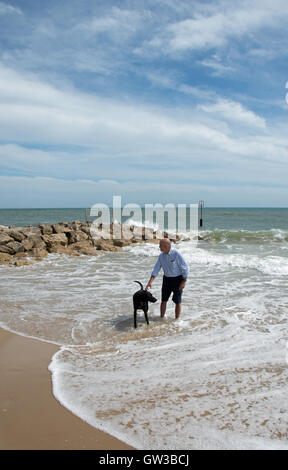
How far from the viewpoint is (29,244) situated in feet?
53.9

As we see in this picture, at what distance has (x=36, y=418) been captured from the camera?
3.15m

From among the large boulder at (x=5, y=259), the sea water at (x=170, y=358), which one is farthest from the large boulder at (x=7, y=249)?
the sea water at (x=170, y=358)

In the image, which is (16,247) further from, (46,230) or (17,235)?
(46,230)

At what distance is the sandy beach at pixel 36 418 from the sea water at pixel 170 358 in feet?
0.44

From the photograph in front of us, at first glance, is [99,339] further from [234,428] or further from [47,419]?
[234,428]

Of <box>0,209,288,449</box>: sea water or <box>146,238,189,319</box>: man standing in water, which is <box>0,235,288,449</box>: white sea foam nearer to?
<box>0,209,288,449</box>: sea water

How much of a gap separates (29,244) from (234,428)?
Result: 1508cm

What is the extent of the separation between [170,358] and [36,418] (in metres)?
2.06

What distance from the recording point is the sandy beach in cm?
283

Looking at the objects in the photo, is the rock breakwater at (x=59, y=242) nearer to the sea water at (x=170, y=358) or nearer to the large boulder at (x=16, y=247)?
the large boulder at (x=16, y=247)

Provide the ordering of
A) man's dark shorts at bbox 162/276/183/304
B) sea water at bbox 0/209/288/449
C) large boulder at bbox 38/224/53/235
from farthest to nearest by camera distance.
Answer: large boulder at bbox 38/224/53/235, man's dark shorts at bbox 162/276/183/304, sea water at bbox 0/209/288/449

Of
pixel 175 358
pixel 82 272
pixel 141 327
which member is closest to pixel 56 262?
pixel 82 272

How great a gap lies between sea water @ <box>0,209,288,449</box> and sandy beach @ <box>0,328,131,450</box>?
0.44 feet

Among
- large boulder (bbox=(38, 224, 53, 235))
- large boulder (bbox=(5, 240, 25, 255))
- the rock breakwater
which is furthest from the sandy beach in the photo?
large boulder (bbox=(38, 224, 53, 235))
